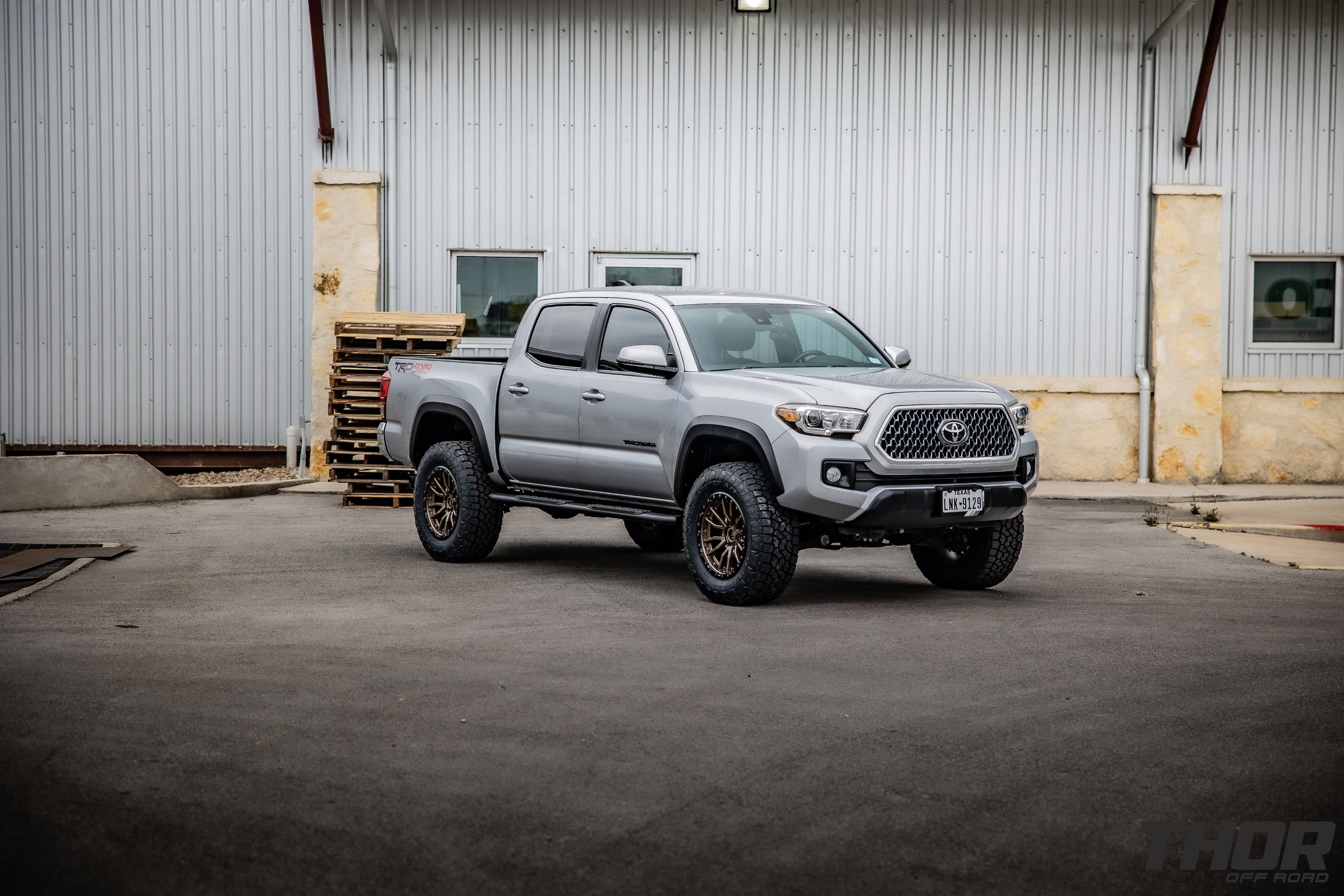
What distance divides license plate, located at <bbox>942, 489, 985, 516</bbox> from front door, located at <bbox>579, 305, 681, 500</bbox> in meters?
1.77

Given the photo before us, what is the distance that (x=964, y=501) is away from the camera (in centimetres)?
859

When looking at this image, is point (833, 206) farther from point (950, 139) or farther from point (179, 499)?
point (179, 499)

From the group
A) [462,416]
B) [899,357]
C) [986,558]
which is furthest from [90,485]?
[986,558]

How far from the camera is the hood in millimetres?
8539

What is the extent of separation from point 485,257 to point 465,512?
8.56 metres

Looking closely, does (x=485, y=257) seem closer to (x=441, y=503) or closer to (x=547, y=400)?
(x=441, y=503)

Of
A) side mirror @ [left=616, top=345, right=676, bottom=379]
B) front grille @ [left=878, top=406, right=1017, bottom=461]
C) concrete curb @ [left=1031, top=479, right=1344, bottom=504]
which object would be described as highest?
side mirror @ [left=616, top=345, right=676, bottom=379]

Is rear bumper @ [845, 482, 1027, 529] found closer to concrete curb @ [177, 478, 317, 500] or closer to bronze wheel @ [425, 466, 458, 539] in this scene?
bronze wheel @ [425, 466, 458, 539]

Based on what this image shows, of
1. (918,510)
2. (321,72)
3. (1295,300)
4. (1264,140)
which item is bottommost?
(918,510)

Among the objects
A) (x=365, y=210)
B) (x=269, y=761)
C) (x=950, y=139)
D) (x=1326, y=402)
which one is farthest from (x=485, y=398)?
(x=1326, y=402)

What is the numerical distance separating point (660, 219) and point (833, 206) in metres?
2.23

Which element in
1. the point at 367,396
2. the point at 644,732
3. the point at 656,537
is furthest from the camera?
the point at 367,396

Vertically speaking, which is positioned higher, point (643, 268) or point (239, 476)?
point (643, 268)

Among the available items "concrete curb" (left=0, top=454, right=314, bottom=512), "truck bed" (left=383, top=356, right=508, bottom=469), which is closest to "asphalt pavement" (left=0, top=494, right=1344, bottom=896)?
"truck bed" (left=383, top=356, right=508, bottom=469)
